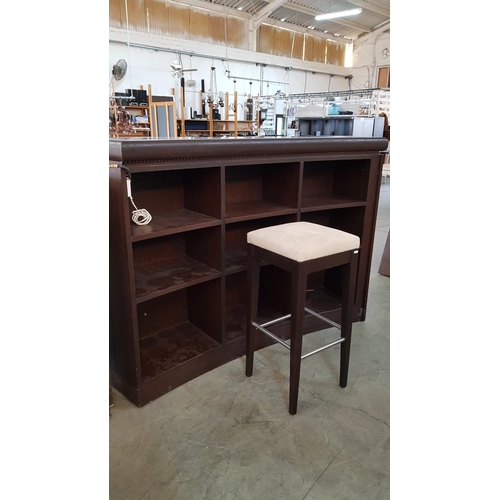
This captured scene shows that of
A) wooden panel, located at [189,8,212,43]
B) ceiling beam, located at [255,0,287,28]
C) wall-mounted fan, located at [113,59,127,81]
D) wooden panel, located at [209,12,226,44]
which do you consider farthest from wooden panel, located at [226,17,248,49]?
wall-mounted fan, located at [113,59,127,81]

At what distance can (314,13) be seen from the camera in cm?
1055

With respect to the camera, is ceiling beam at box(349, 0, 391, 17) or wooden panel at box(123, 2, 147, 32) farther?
ceiling beam at box(349, 0, 391, 17)

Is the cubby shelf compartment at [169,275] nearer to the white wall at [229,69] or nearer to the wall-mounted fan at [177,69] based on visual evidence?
the wall-mounted fan at [177,69]

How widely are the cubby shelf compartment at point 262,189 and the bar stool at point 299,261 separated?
31cm

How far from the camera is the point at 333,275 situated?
275 cm

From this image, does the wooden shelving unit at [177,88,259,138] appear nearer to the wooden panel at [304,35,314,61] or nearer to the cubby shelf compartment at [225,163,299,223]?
the wooden panel at [304,35,314,61]

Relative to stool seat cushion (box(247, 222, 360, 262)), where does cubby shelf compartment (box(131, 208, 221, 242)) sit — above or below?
above

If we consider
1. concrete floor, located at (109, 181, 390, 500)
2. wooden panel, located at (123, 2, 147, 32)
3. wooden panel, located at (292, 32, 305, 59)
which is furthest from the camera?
wooden panel, located at (292, 32, 305, 59)

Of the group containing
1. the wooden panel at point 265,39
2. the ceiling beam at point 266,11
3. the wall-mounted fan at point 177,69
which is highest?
the ceiling beam at point 266,11

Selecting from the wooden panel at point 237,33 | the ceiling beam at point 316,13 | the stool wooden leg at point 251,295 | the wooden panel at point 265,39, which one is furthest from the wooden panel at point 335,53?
the stool wooden leg at point 251,295

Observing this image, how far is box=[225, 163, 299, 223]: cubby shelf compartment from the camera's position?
211 cm

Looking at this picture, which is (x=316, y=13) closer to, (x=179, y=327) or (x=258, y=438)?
(x=179, y=327)

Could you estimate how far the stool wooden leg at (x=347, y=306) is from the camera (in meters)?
1.80
